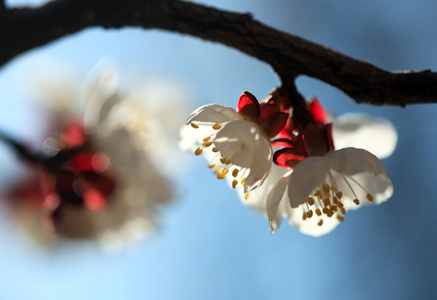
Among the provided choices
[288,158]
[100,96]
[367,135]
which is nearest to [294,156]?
[288,158]

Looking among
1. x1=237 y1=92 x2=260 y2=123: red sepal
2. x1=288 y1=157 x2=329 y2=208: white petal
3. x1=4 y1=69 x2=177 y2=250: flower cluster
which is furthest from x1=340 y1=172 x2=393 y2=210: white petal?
x1=4 y1=69 x2=177 y2=250: flower cluster

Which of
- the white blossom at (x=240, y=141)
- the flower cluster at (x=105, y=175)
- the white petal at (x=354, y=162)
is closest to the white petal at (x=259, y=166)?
the white blossom at (x=240, y=141)

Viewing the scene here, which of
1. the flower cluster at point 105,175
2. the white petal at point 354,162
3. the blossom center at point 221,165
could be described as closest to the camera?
the white petal at point 354,162

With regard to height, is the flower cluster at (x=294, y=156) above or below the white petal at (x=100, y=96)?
below

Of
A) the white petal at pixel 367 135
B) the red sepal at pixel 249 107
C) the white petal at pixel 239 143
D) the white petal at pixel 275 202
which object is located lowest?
the white petal at pixel 275 202

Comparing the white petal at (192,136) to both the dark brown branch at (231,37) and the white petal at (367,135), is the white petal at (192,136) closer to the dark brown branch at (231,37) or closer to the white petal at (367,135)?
the dark brown branch at (231,37)
